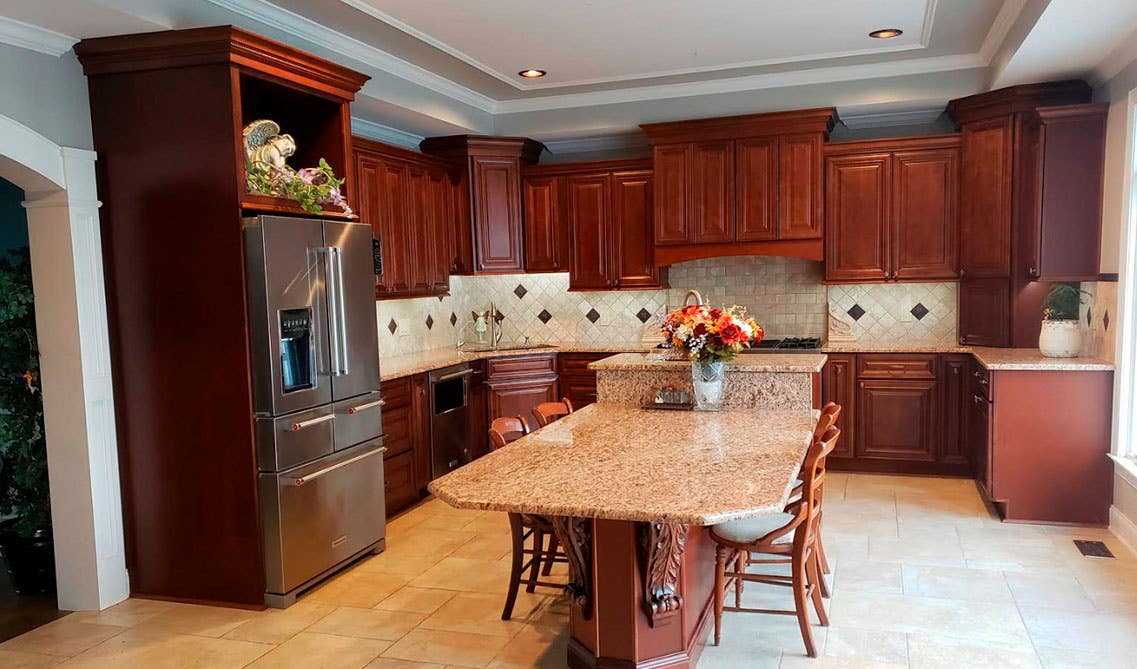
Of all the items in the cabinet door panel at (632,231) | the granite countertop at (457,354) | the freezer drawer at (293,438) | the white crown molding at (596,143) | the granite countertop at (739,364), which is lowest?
the freezer drawer at (293,438)

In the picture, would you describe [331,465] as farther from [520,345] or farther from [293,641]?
[520,345]

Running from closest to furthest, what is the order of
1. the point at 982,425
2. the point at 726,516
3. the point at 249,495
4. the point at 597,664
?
the point at 726,516 → the point at 597,664 → the point at 249,495 → the point at 982,425

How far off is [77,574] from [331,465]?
1.23 metres

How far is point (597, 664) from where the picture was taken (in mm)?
2842

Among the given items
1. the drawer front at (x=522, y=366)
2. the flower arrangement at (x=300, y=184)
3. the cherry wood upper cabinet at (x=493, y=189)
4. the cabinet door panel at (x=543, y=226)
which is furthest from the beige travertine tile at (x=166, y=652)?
the cabinet door panel at (x=543, y=226)

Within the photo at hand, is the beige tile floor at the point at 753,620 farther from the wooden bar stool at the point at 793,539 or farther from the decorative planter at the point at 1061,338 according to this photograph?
the decorative planter at the point at 1061,338

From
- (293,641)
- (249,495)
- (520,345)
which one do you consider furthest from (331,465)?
(520,345)


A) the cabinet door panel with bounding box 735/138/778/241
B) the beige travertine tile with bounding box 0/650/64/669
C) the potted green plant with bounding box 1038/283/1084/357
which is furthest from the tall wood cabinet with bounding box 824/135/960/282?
the beige travertine tile with bounding box 0/650/64/669

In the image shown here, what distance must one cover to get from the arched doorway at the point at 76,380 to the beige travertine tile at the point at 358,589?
97cm

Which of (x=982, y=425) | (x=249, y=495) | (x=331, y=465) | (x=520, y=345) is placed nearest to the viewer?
(x=249, y=495)

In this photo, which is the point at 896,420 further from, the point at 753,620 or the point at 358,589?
the point at 358,589

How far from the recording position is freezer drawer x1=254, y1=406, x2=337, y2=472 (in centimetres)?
370

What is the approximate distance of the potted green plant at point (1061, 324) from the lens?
4.75 metres

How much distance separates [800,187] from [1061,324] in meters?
1.95
